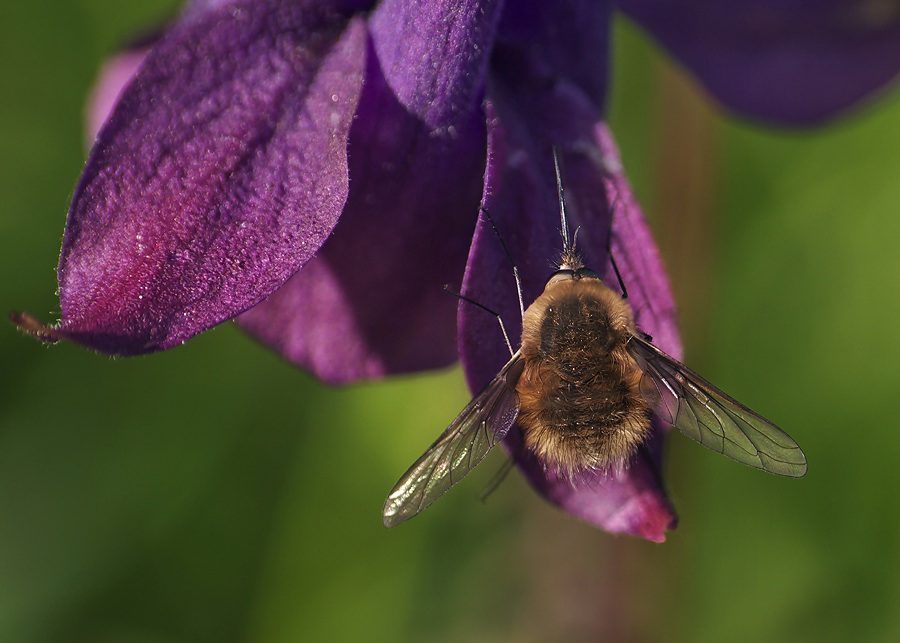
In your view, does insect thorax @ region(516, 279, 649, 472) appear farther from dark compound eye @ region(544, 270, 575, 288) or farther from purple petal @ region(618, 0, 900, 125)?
purple petal @ region(618, 0, 900, 125)

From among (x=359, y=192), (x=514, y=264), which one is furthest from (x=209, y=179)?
(x=514, y=264)

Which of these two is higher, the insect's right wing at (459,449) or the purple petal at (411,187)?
the purple petal at (411,187)

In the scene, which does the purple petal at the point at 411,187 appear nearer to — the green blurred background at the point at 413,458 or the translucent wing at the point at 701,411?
the translucent wing at the point at 701,411

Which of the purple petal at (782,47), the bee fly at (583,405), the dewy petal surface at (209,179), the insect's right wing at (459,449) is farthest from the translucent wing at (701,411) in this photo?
the purple petal at (782,47)

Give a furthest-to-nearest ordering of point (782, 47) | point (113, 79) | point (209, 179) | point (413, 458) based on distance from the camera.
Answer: point (413, 458), point (782, 47), point (113, 79), point (209, 179)

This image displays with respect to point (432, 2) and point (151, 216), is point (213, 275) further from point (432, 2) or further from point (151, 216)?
point (432, 2)

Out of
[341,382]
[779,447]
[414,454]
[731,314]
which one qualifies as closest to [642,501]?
[779,447]

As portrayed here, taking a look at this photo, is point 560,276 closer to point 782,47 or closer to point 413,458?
point 782,47
